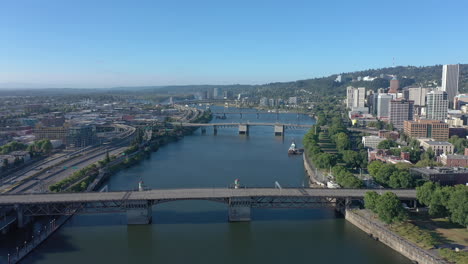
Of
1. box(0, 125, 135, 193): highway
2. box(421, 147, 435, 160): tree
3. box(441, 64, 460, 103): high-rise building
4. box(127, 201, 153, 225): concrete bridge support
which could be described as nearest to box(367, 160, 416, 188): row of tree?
box(421, 147, 435, 160): tree

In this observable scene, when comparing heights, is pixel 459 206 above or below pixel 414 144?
below

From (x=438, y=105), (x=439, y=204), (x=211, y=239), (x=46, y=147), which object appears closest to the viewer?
(x=211, y=239)

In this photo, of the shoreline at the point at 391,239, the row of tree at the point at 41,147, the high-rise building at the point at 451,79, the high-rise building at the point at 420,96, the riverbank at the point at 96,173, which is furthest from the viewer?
the high-rise building at the point at 451,79

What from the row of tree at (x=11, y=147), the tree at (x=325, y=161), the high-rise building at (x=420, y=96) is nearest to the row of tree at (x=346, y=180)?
the tree at (x=325, y=161)

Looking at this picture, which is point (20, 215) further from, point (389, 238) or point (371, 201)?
point (389, 238)

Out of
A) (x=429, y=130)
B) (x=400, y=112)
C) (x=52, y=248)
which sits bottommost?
(x=52, y=248)

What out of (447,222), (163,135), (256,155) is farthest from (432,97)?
(447,222)

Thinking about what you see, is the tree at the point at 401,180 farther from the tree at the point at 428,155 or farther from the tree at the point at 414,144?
the tree at the point at 414,144

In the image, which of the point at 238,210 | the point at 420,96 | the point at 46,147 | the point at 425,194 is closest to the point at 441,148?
the point at 425,194
